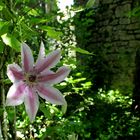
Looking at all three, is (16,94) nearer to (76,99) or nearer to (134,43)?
(76,99)

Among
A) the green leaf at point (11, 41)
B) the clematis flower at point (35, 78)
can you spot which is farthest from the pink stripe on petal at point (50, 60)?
the green leaf at point (11, 41)

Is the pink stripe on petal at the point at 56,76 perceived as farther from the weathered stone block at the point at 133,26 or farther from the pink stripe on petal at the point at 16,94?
the weathered stone block at the point at 133,26

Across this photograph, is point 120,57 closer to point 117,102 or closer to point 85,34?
point 85,34

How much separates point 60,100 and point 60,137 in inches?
117

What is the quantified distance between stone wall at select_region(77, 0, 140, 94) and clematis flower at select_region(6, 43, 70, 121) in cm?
621

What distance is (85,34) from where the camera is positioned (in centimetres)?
752

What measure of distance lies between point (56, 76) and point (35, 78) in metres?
0.04

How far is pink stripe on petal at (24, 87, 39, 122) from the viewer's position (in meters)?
0.70

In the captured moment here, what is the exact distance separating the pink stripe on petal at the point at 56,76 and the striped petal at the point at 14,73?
0.05 meters

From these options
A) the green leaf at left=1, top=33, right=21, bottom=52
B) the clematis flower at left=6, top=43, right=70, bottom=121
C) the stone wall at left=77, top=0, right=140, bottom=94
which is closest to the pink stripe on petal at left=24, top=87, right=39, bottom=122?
the clematis flower at left=6, top=43, right=70, bottom=121

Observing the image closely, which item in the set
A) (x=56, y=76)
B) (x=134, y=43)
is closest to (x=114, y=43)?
(x=134, y=43)

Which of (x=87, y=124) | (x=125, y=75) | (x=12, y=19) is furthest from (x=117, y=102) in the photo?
(x=12, y=19)

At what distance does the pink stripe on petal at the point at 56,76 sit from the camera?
746 mm

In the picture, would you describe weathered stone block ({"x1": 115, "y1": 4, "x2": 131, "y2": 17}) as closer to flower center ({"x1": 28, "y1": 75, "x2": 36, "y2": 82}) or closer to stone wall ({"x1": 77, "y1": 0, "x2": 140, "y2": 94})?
stone wall ({"x1": 77, "y1": 0, "x2": 140, "y2": 94})
